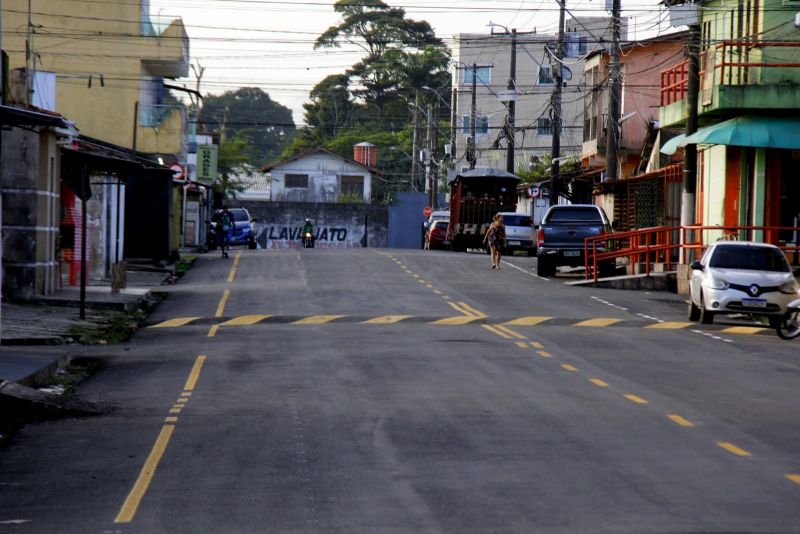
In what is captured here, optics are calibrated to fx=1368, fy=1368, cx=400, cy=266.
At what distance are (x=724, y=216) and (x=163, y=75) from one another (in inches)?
1161

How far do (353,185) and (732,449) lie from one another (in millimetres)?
89441

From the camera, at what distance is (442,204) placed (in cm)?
10600

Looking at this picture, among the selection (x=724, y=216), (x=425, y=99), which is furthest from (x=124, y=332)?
(x=425, y=99)

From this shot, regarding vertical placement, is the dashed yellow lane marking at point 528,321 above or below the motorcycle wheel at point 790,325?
below

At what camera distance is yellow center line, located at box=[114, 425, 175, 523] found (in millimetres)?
9266

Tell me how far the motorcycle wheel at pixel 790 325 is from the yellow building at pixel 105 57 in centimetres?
3512

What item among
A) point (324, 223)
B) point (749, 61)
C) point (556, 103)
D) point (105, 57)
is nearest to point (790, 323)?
point (749, 61)

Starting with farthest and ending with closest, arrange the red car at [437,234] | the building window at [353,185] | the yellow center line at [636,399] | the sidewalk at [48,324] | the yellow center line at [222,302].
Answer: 1. the building window at [353,185]
2. the red car at [437,234]
3. the yellow center line at [222,302]
4. the sidewalk at [48,324]
5. the yellow center line at [636,399]

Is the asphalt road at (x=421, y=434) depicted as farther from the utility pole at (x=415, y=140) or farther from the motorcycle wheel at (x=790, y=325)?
the utility pole at (x=415, y=140)

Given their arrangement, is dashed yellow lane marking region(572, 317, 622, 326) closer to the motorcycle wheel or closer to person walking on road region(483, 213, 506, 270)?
the motorcycle wheel

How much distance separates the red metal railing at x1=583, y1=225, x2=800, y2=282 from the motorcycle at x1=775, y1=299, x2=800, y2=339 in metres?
7.91

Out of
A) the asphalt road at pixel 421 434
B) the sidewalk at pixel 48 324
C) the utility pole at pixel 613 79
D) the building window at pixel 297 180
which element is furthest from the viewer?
the building window at pixel 297 180

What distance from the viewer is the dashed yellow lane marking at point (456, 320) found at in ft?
83.4

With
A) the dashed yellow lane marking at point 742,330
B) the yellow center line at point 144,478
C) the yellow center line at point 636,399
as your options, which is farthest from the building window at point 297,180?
the yellow center line at point 144,478
